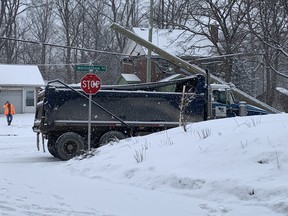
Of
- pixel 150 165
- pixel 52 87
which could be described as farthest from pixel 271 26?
pixel 150 165

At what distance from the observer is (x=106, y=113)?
55.8 feet

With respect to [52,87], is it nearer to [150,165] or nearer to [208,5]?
[150,165]

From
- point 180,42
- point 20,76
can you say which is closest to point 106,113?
point 180,42

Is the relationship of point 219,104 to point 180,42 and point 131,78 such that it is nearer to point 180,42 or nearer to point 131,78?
point 180,42

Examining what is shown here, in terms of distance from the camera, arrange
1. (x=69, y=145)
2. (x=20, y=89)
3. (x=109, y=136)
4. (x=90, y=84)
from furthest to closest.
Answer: (x=20, y=89), (x=109, y=136), (x=69, y=145), (x=90, y=84)

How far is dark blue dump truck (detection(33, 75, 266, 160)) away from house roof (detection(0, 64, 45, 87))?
83.4ft

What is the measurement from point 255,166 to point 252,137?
1212mm

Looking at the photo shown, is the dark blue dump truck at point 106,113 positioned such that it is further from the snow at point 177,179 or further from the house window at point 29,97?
the house window at point 29,97

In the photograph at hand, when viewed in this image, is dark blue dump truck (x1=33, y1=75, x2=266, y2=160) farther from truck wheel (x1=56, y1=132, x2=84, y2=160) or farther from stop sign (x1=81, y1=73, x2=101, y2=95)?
stop sign (x1=81, y1=73, x2=101, y2=95)

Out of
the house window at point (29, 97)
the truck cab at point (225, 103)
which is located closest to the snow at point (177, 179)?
the truck cab at point (225, 103)

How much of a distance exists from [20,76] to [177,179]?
37.1 metres

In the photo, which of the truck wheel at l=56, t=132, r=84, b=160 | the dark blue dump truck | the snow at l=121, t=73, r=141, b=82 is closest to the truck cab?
the dark blue dump truck

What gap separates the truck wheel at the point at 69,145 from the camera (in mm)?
16812

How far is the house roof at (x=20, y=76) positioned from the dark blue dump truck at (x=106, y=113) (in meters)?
25.4
